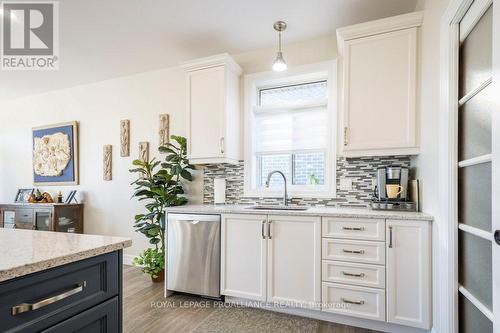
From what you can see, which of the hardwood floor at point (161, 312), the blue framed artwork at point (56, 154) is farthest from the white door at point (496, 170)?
the blue framed artwork at point (56, 154)

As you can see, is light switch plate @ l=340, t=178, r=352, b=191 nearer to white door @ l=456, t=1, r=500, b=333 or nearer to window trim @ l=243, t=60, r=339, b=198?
window trim @ l=243, t=60, r=339, b=198

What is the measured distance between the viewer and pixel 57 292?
2.83 ft

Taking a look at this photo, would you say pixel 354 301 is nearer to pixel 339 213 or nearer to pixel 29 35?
pixel 339 213

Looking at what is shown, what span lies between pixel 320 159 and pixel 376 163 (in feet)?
1.85

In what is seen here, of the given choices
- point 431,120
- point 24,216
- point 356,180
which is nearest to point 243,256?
point 356,180

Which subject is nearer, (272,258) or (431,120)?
(431,120)

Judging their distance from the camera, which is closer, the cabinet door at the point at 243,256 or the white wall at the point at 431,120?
the white wall at the point at 431,120

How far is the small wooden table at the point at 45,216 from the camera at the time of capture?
12.3ft

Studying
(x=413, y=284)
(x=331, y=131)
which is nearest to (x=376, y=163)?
(x=331, y=131)

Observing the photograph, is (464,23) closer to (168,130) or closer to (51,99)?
(168,130)

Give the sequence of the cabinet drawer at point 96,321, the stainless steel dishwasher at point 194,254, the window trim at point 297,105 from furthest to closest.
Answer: the window trim at point 297,105
the stainless steel dishwasher at point 194,254
the cabinet drawer at point 96,321

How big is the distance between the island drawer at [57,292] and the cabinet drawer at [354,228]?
156 centimetres

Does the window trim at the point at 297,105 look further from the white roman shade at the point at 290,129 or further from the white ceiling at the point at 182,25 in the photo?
the white ceiling at the point at 182,25

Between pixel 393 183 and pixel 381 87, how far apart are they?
0.82m
